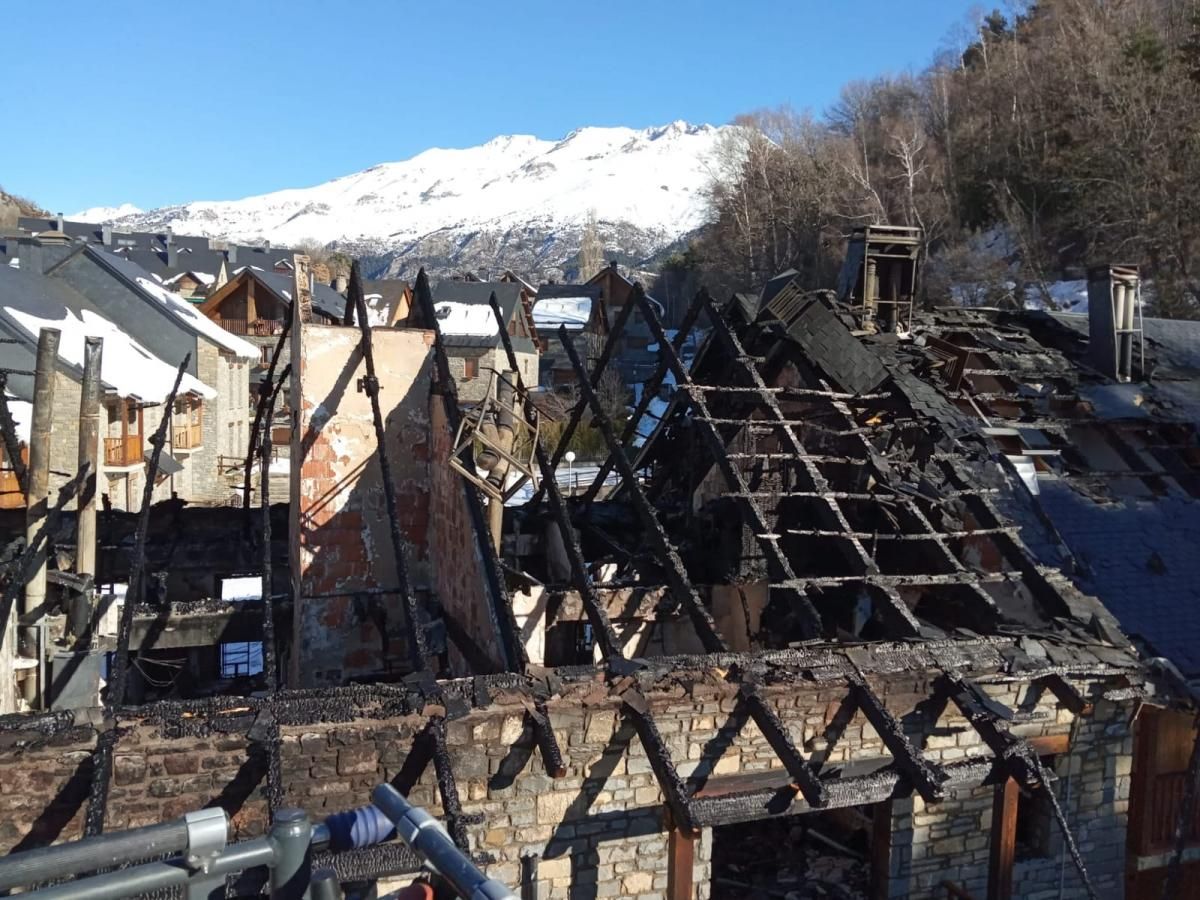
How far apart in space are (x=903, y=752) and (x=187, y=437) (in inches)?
1115

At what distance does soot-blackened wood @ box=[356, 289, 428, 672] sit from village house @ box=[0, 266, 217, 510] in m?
12.4

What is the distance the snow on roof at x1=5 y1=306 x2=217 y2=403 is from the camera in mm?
24469

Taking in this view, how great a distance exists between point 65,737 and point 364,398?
5803 millimetres

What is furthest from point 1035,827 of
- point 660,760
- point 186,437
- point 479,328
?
point 479,328

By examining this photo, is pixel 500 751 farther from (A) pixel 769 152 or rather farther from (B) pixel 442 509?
(A) pixel 769 152

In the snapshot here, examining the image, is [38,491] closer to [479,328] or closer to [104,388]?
[104,388]

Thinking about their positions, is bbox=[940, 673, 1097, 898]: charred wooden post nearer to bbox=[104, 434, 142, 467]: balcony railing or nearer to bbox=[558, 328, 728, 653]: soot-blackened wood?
bbox=[558, 328, 728, 653]: soot-blackened wood

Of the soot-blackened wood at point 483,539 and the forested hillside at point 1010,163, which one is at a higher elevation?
the forested hillside at point 1010,163

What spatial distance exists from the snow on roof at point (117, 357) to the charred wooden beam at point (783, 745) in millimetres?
21339

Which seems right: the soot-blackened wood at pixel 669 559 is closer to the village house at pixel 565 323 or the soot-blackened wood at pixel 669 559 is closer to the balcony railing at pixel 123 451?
the balcony railing at pixel 123 451

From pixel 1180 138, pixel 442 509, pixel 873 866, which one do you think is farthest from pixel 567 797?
pixel 1180 138

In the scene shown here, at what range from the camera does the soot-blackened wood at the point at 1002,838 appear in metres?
8.45

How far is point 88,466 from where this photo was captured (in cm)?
1188

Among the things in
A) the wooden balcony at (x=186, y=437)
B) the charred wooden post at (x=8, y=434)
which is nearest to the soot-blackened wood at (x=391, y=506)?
the charred wooden post at (x=8, y=434)
